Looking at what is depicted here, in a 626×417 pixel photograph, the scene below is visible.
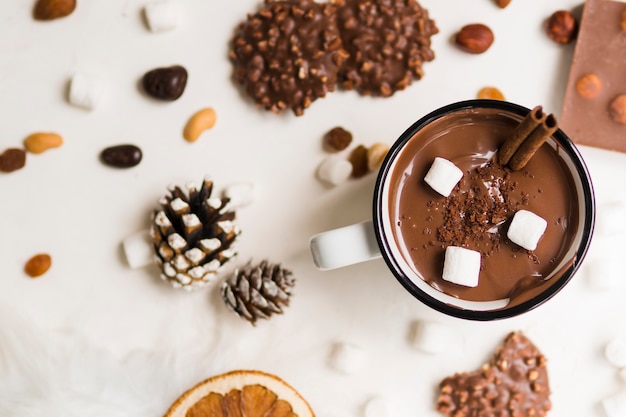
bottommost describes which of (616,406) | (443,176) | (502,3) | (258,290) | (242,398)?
(616,406)

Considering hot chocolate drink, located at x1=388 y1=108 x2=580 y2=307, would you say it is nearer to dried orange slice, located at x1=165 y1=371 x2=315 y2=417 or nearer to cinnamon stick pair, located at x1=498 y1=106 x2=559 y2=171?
cinnamon stick pair, located at x1=498 y1=106 x2=559 y2=171

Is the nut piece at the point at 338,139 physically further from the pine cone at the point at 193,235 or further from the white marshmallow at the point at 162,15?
the white marshmallow at the point at 162,15

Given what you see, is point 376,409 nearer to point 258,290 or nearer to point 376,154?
point 258,290

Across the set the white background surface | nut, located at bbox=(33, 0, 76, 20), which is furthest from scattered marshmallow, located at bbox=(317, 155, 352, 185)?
nut, located at bbox=(33, 0, 76, 20)

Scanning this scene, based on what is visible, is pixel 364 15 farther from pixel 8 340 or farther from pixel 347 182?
pixel 8 340

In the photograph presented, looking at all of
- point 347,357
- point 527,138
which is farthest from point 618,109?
point 347,357

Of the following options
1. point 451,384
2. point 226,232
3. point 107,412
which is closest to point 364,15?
point 226,232

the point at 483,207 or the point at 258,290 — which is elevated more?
the point at 483,207
